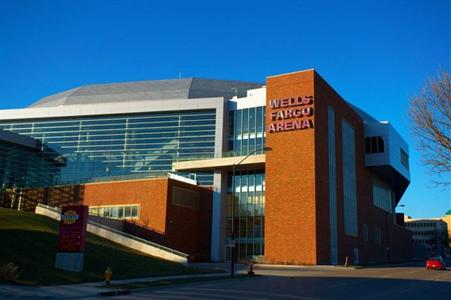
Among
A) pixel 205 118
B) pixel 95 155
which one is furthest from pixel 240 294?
pixel 95 155

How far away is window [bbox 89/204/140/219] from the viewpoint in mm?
51000

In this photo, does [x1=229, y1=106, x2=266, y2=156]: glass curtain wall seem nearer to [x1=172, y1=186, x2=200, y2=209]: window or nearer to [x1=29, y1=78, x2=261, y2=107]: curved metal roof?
[x1=172, y1=186, x2=200, y2=209]: window

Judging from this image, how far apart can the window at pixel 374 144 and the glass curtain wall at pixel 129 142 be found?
24308mm

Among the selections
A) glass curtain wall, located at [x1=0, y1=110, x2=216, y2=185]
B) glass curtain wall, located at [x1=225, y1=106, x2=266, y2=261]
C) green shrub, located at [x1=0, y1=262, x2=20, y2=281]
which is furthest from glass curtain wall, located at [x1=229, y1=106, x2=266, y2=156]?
green shrub, located at [x1=0, y1=262, x2=20, y2=281]

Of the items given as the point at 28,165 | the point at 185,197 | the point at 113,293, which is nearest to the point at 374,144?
the point at 185,197

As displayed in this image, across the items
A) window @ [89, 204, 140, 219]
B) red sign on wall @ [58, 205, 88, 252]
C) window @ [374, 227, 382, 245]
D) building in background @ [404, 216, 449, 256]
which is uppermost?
building in background @ [404, 216, 449, 256]

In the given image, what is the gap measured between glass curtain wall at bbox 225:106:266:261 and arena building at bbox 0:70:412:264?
0.13 metres

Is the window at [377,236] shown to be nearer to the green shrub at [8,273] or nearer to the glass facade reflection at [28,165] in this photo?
the glass facade reflection at [28,165]

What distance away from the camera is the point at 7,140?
206 feet

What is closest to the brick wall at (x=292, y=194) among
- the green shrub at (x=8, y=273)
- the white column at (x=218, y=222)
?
the white column at (x=218, y=222)

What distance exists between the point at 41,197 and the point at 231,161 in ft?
78.7

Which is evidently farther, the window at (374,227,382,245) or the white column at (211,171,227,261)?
the window at (374,227,382,245)

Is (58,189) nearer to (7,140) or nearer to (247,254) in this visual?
(7,140)

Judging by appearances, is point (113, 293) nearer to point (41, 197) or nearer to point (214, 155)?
point (214, 155)
